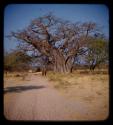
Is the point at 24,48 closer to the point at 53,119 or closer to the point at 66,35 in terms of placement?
the point at 66,35

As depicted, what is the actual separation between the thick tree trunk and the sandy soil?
22 cm

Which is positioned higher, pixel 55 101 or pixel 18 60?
pixel 18 60

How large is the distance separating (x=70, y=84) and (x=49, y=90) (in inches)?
9.2

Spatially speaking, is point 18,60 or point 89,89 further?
point 18,60

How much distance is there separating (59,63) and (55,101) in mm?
439

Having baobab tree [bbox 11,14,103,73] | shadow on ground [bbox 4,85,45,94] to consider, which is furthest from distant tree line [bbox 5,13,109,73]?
shadow on ground [bbox 4,85,45,94]

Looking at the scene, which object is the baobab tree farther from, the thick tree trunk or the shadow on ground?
the shadow on ground

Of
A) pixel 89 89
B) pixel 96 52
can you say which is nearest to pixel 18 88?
pixel 89 89

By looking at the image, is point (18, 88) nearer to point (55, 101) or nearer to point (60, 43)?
point (55, 101)

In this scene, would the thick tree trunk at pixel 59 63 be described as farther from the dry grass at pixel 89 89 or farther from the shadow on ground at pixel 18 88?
the shadow on ground at pixel 18 88

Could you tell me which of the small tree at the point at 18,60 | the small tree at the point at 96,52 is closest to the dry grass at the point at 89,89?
the small tree at the point at 96,52

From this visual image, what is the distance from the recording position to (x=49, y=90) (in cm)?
357

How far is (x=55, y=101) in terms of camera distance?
349cm

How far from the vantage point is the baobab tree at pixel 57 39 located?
357cm
